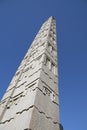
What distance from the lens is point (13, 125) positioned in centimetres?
338

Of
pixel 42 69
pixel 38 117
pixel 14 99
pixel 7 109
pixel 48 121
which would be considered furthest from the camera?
pixel 42 69

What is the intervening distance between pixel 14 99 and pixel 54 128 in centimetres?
170

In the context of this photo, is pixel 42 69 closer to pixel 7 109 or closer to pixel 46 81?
pixel 46 81

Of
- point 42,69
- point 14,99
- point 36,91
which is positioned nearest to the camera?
point 36,91

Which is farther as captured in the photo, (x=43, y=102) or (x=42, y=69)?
(x=42, y=69)

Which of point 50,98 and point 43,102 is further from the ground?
point 50,98

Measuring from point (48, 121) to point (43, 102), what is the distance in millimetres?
528

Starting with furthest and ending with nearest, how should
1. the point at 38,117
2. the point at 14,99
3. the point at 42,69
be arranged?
the point at 42,69 < the point at 14,99 < the point at 38,117

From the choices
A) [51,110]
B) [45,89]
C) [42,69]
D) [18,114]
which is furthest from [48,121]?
[42,69]

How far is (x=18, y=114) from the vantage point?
11.9 ft

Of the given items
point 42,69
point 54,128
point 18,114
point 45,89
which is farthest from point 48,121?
point 42,69

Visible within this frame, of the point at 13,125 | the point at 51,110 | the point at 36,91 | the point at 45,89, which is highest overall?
the point at 45,89

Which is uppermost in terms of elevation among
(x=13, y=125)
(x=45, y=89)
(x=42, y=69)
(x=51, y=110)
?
(x=42, y=69)

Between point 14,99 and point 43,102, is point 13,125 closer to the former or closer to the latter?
point 43,102
